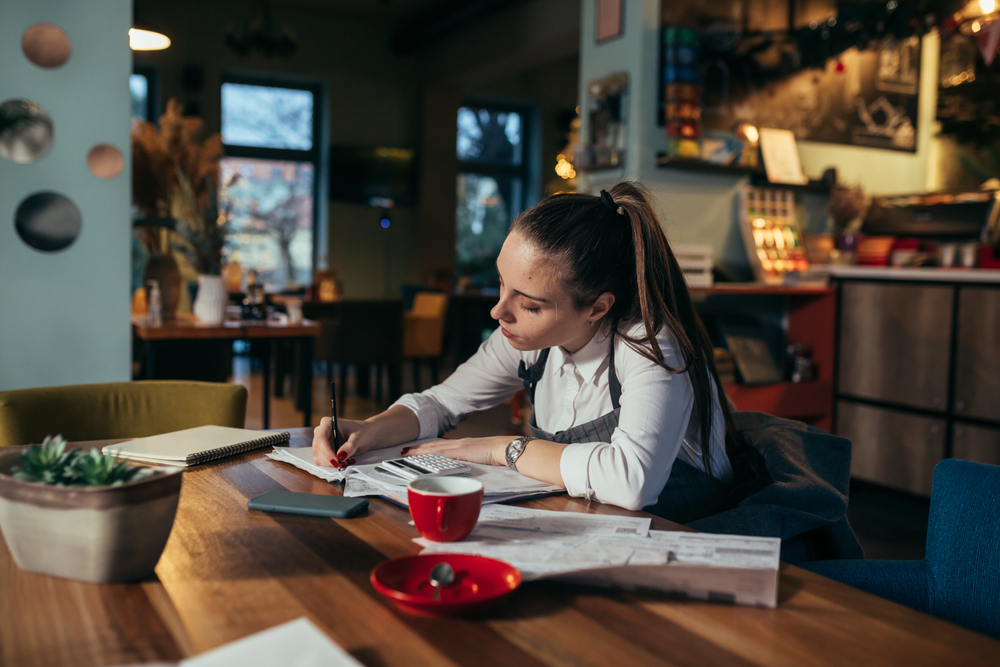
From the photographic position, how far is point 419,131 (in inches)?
349

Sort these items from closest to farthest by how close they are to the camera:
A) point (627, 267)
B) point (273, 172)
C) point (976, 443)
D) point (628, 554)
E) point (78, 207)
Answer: point (628, 554) → point (627, 267) → point (78, 207) → point (976, 443) → point (273, 172)

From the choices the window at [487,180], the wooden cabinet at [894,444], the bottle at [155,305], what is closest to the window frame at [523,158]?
the window at [487,180]

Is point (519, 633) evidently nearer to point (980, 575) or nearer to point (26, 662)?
point (26, 662)

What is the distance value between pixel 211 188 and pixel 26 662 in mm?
3834

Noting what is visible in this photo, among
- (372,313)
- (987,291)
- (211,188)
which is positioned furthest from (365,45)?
(987,291)

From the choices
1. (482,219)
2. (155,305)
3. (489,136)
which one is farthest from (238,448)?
(489,136)

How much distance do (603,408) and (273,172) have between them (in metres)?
8.04

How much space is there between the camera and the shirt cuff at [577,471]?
1130 millimetres

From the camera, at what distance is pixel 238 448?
1.34 m

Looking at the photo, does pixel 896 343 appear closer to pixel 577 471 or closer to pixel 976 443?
pixel 976 443

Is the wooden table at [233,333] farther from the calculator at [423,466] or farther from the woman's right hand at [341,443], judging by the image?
the calculator at [423,466]

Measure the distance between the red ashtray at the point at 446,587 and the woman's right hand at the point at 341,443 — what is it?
48 centimetres

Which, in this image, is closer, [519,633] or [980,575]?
[519,633]

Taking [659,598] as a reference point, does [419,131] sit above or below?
above
